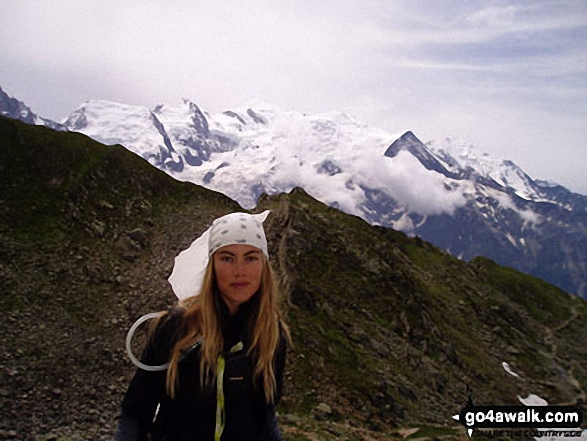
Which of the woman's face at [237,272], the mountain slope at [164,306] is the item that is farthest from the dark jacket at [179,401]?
the mountain slope at [164,306]

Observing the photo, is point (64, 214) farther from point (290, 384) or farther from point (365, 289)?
point (365, 289)

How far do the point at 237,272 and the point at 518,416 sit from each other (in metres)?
48.8

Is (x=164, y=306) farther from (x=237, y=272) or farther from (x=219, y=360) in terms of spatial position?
(x=219, y=360)

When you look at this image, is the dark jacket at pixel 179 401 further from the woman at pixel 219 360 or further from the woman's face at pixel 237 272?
the woman's face at pixel 237 272

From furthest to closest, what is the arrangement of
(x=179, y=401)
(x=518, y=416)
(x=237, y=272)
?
(x=518, y=416) → (x=237, y=272) → (x=179, y=401)

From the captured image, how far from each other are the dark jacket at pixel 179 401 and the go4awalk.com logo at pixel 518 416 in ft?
113

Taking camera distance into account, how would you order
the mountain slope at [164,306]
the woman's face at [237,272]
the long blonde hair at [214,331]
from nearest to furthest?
1. the long blonde hair at [214,331]
2. the woman's face at [237,272]
3. the mountain slope at [164,306]

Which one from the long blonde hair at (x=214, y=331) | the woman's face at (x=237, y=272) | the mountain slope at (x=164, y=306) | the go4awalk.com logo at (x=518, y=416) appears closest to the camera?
the long blonde hair at (x=214, y=331)

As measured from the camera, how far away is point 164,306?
33.4 m

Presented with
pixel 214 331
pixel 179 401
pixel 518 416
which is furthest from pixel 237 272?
pixel 518 416

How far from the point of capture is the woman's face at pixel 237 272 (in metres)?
6.48

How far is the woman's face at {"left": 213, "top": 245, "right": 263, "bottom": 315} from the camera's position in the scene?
6.48 metres

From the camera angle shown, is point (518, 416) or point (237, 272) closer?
point (237, 272)

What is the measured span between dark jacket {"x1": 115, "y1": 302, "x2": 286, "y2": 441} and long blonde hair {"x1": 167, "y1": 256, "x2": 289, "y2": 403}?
5.4 inches
